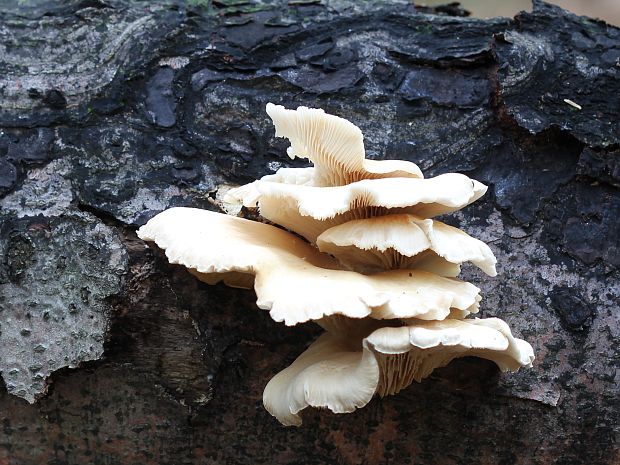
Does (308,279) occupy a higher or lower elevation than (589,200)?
higher

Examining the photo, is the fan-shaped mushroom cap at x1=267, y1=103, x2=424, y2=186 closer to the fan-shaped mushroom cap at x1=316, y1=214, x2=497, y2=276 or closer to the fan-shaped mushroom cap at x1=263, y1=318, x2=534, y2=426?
the fan-shaped mushroom cap at x1=316, y1=214, x2=497, y2=276

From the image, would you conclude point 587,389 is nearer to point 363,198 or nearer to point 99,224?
point 363,198

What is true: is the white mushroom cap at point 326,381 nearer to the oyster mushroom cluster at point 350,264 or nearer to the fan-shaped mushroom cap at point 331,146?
the oyster mushroom cluster at point 350,264

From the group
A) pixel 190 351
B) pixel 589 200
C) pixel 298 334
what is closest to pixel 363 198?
pixel 298 334

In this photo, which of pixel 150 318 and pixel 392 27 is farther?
pixel 392 27

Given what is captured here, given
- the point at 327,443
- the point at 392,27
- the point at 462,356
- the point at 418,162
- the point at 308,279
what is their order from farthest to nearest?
the point at 392,27, the point at 418,162, the point at 327,443, the point at 462,356, the point at 308,279

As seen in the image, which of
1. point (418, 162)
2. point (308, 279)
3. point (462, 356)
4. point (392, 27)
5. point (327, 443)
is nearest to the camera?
point (308, 279)

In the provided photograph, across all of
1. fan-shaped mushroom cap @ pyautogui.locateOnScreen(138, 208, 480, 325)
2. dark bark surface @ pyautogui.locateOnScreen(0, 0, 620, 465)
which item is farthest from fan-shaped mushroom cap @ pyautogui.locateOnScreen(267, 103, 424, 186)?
dark bark surface @ pyautogui.locateOnScreen(0, 0, 620, 465)
